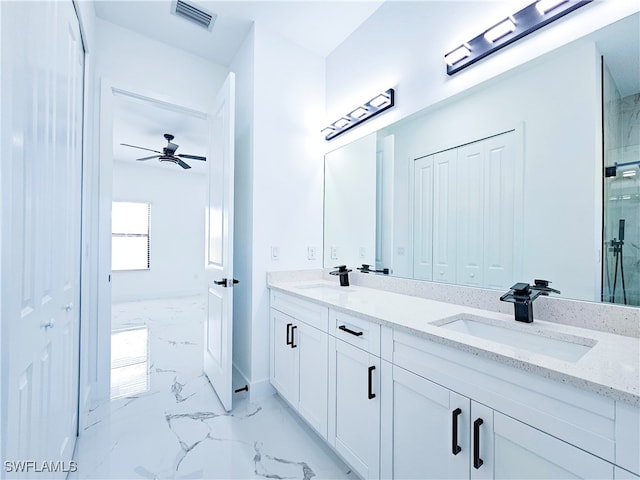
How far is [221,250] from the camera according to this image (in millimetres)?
2207

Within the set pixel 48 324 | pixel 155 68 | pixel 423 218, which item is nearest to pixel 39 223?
pixel 48 324

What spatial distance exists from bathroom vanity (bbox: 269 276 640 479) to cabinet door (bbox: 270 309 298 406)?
10cm

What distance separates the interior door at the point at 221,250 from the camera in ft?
6.74

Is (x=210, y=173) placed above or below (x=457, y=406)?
above

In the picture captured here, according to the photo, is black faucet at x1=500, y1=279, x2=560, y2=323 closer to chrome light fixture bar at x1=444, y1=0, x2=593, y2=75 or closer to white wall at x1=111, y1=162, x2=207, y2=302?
chrome light fixture bar at x1=444, y1=0, x2=593, y2=75

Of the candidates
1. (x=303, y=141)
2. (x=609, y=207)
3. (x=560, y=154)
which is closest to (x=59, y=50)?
(x=303, y=141)

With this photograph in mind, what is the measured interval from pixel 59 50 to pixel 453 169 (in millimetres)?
1944

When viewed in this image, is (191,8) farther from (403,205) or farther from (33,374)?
(33,374)

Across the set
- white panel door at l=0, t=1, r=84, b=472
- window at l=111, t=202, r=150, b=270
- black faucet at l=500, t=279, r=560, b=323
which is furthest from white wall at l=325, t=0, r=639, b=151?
window at l=111, t=202, r=150, b=270

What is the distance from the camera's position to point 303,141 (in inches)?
100

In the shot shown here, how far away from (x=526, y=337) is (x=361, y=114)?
5.93 ft

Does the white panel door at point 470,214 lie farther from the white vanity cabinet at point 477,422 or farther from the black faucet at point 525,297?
the white vanity cabinet at point 477,422

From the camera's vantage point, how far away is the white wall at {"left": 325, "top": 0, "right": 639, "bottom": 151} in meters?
1.23

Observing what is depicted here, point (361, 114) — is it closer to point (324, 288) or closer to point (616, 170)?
point (324, 288)
